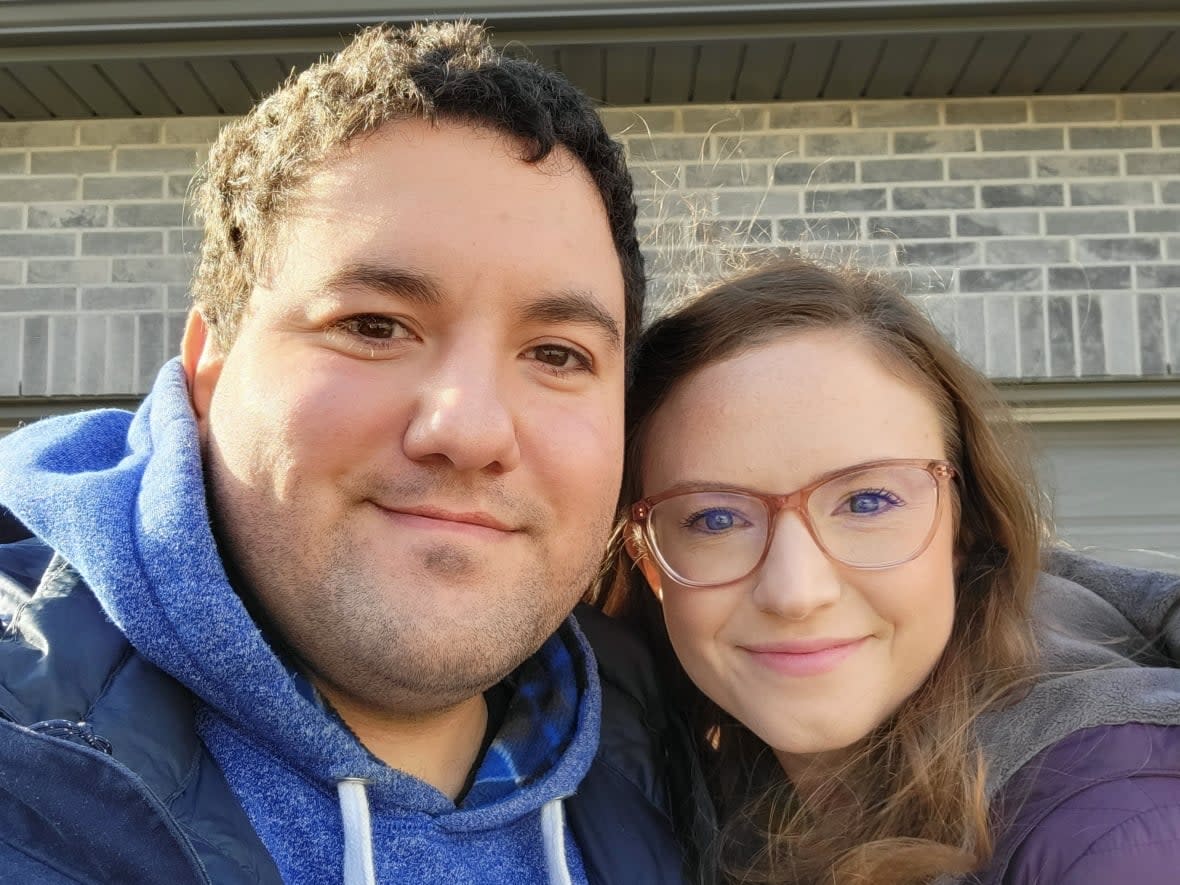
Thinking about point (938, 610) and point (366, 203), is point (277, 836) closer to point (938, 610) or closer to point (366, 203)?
point (366, 203)

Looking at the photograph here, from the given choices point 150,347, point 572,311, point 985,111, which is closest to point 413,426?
point 572,311

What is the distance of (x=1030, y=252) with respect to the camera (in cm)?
428

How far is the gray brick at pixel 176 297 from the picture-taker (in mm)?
4320

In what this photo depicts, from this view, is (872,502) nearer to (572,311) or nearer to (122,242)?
(572,311)

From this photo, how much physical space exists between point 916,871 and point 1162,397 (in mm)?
3064

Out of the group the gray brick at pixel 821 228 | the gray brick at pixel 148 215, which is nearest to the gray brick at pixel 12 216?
the gray brick at pixel 148 215

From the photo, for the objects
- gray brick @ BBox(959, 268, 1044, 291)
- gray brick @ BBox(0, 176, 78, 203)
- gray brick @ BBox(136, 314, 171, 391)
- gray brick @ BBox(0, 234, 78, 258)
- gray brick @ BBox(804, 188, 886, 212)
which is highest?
gray brick @ BBox(0, 176, 78, 203)

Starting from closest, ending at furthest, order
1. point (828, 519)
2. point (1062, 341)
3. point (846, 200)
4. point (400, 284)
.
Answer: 1. point (400, 284)
2. point (828, 519)
3. point (1062, 341)
4. point (846, 200)

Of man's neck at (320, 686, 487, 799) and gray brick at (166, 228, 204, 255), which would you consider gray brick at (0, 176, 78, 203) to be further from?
man's neck at (320, 686, 487, 799)

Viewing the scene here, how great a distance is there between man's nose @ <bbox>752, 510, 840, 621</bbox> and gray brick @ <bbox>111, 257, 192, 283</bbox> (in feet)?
10.4

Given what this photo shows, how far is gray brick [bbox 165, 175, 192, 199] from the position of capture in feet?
14.6

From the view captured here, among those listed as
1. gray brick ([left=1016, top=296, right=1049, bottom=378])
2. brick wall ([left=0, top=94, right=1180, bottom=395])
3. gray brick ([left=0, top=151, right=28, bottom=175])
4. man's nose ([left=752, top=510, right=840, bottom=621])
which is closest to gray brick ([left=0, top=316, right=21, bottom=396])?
brick wall ([left=0, top=94, right=1180, bottom=395])

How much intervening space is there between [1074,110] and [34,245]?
383 cm

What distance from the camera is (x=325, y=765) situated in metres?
1.59
